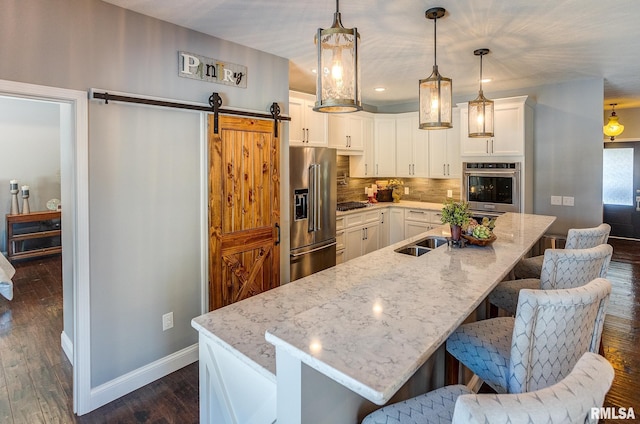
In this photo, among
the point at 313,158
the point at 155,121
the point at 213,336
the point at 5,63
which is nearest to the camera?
the point at 213,336

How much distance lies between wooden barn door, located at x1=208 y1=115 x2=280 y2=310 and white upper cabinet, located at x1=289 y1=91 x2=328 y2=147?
0.78 meters

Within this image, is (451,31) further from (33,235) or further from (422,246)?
(33,235)

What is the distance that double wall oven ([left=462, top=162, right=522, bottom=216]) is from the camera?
183 inches

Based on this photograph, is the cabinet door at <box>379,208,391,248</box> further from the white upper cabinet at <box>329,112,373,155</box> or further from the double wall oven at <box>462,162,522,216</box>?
the double wall oven at <box>462,162,522,216</box>

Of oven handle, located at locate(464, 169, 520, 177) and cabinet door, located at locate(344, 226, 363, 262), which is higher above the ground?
oven handle, located at locate(464, 169, 520, 177)

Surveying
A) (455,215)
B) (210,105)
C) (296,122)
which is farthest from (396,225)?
(210,105)

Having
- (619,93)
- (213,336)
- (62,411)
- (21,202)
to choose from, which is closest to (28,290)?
(21,202)

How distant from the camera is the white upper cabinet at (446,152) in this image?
17.6 feet

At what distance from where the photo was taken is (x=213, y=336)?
Result: 5.06 feet

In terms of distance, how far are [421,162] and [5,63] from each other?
501 centimetres

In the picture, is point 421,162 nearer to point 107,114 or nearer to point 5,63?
point 107,114

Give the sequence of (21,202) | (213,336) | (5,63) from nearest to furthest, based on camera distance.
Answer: (213,336), (5,63), (21,202)

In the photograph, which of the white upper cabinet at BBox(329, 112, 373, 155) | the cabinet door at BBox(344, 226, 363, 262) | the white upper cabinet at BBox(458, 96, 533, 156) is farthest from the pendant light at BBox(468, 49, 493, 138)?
the cabinet door at BBox(344, 226, 363, 262)

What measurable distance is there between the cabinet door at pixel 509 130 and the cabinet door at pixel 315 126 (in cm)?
220
